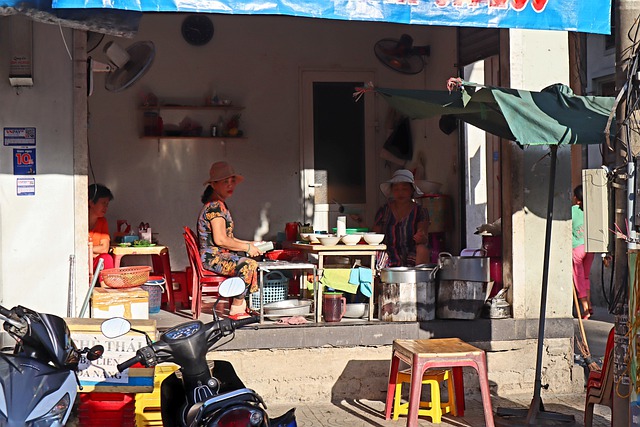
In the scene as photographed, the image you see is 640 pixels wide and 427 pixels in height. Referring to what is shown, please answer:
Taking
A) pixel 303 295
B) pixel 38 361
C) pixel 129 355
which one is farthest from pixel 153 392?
pixel 303 295

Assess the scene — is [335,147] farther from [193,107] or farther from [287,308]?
[287,308]

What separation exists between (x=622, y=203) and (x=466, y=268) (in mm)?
2291

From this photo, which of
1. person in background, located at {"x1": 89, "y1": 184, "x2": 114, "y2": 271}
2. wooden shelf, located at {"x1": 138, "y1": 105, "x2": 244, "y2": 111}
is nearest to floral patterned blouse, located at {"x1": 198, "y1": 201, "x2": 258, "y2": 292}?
person in background, located at {"x1": 89, "y1": 184, "x2": 114, "y2": 271}

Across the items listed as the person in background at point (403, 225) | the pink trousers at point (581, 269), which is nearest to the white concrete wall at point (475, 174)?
the person in background at point (403, 225)

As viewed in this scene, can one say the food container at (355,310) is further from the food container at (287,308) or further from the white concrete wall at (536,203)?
the white concrete wall at (536,203)

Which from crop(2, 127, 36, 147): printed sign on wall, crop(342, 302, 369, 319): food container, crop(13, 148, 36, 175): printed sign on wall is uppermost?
crop(2, 127, 36, 147): printed sign on wall

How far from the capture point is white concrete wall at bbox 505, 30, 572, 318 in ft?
25.2

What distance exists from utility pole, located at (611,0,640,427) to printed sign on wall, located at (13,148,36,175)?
421 centimetres

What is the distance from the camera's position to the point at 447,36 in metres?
9.88

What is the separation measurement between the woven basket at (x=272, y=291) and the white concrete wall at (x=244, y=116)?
2450 mm

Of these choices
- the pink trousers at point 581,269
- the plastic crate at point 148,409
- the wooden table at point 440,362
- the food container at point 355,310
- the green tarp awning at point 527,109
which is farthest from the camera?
the pink trousers at point 581,269

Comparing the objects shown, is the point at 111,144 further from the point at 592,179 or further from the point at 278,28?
the point at 592,179

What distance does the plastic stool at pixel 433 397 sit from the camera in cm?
673

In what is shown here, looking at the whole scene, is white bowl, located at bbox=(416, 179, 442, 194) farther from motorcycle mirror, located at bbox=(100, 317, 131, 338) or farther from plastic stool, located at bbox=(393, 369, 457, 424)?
motorcycle mirror, located at bbox=(100, 317, 131, 338)
